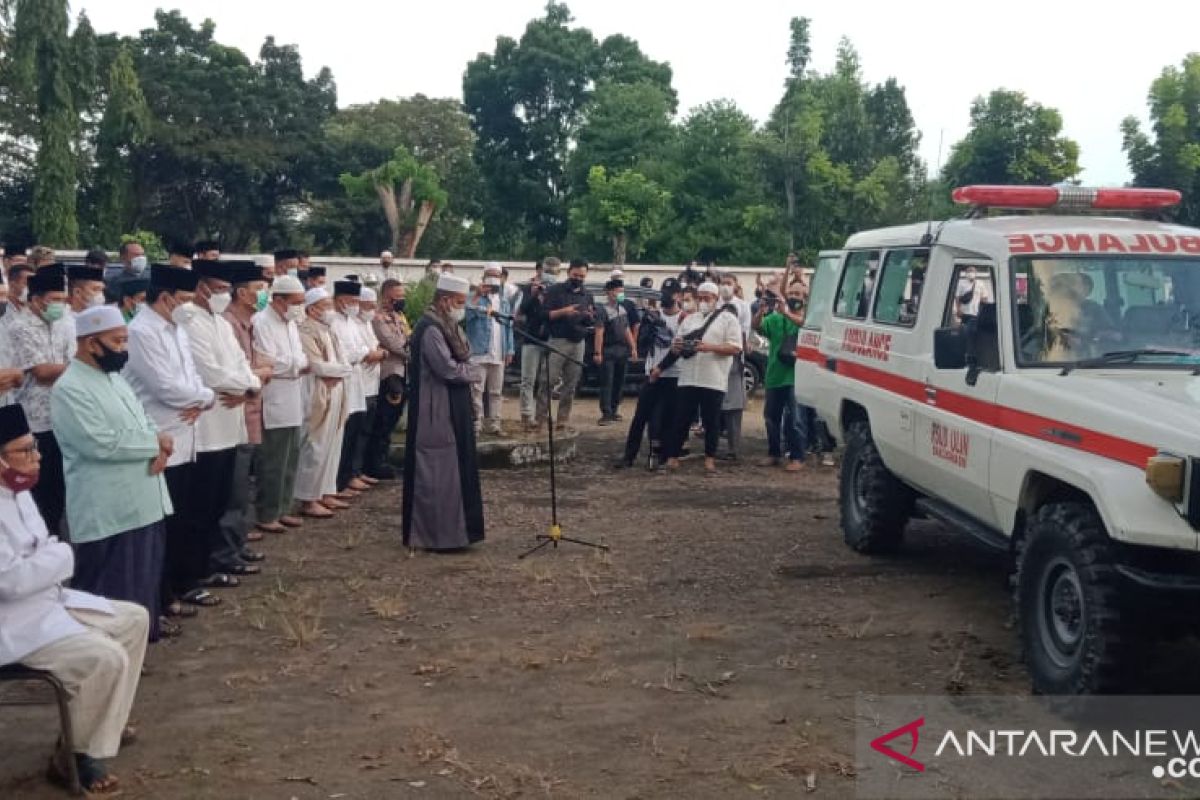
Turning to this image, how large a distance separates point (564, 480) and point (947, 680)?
6.50 metres

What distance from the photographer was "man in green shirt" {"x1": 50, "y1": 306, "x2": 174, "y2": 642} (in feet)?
19.5

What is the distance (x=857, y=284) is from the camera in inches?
364

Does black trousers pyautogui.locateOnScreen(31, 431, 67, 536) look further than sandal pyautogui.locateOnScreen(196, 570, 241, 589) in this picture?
No

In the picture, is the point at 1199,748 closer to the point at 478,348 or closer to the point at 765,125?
the point at 478,348

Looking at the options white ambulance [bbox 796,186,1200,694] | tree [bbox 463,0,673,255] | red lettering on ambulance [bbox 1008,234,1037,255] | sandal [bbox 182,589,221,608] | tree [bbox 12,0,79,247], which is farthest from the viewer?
tree [bbox 463,0,673,255]

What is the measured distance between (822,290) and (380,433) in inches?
179

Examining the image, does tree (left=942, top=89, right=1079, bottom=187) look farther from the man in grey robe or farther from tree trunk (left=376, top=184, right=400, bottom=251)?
the man in grey robe

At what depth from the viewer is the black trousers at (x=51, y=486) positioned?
313 inches

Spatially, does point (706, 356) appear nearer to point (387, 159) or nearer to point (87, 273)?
point (87, 273)

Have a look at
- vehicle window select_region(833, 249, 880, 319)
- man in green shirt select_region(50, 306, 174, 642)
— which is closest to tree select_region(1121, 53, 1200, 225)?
vehicle window select_region(833, 249, 880, 319)

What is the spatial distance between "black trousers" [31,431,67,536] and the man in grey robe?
230 centimetres

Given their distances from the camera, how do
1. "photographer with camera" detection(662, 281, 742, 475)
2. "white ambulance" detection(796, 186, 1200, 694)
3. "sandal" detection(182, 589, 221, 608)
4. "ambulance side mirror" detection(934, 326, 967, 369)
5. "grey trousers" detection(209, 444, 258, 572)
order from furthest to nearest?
"photographer with camera" detection(662, 281, 742, 475), "grey trousers" detection(209, 444, 258, 572), "sandal" detection(182, 589, 221, 608), "ambulance side mirror" detection(934, 326, 967, 369), "white ambulance" detection(796, 186, 1200, 694)

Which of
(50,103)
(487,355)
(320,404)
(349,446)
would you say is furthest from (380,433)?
(50,103)

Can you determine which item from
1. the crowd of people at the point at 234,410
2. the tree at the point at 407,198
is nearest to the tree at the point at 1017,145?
the tree at the point at 407,198
